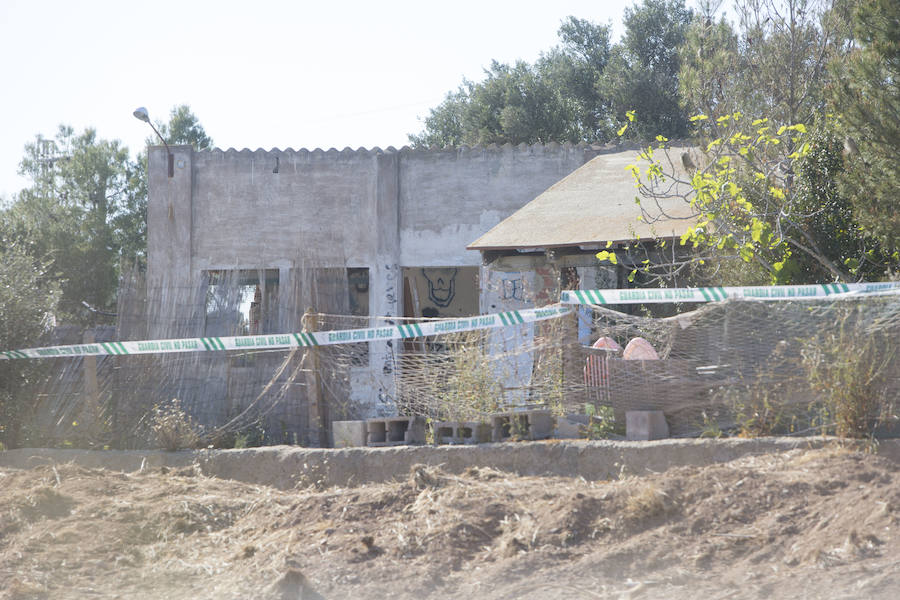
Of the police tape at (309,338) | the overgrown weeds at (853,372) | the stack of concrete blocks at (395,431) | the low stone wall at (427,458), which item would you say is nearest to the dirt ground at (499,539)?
the low stone wall at (427,458)

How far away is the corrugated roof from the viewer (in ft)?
38.8

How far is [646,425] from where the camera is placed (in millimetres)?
7238

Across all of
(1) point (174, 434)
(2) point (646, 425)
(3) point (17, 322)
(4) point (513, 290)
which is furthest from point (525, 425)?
(4) point (513, 290)

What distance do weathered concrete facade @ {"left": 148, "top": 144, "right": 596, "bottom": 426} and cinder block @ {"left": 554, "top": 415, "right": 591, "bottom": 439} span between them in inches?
336

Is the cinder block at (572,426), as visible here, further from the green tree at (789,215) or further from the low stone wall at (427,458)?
the green tree at (789,215)

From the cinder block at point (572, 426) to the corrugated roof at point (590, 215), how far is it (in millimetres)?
3977

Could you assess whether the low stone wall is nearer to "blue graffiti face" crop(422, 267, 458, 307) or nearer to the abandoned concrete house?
the abandoned concrete house

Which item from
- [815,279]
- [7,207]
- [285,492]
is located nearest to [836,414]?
[815,279]

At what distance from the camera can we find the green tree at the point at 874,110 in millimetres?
7715

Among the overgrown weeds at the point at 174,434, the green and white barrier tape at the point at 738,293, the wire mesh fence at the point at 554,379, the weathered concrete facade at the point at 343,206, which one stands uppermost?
the weathered concrete facade at the point at 343,206

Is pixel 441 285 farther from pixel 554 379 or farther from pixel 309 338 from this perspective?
pixel 554 379

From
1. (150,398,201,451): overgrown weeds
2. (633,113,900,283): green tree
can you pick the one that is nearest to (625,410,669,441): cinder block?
(633,113,900,283): green tree

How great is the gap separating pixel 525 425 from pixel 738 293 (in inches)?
81.0

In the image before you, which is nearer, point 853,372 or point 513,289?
point 853,372
